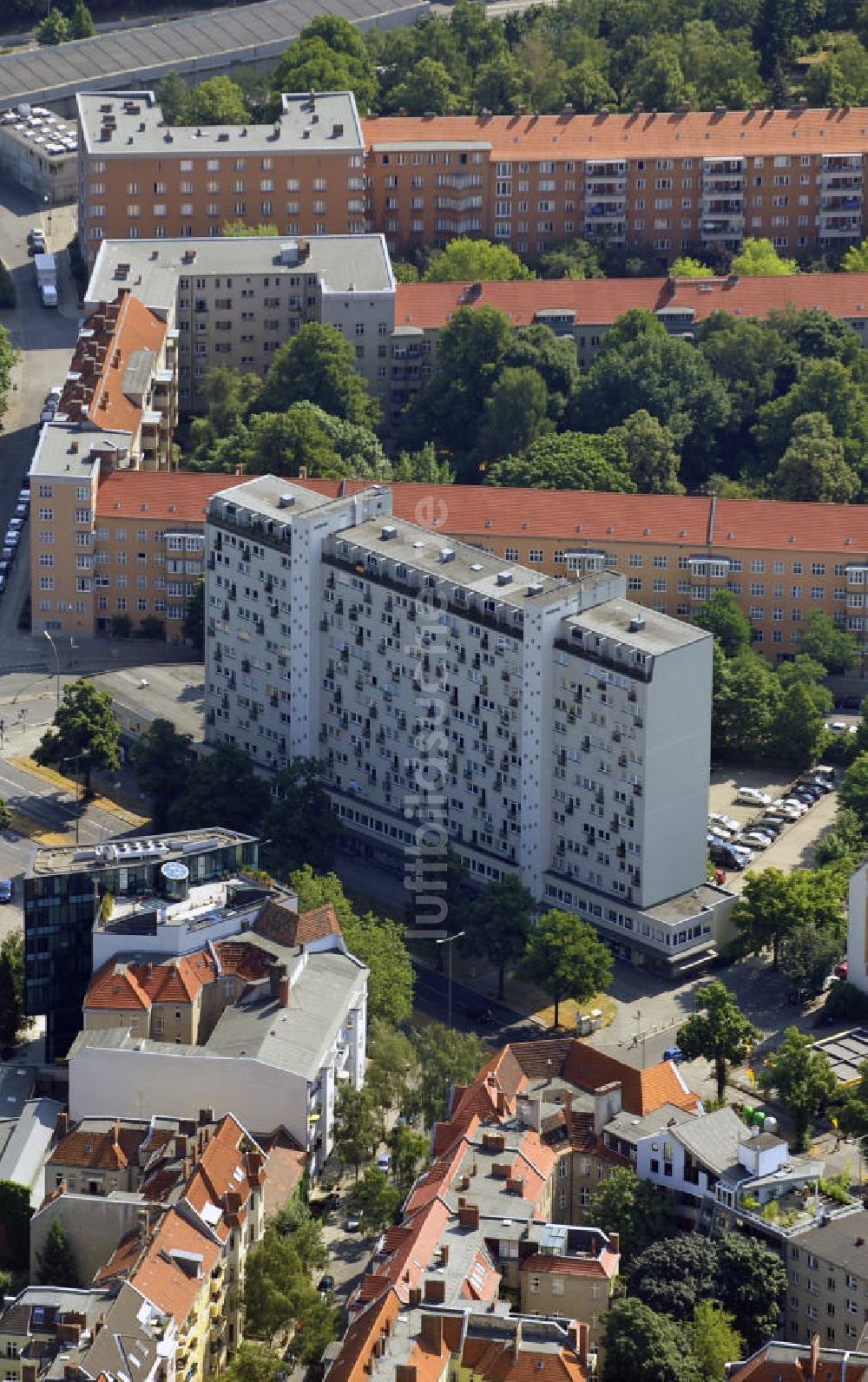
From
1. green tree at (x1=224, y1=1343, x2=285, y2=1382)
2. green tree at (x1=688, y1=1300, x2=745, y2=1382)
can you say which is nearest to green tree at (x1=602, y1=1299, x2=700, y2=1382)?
green tree at (x1=688, y1=1300, x2=745, y2=1382)

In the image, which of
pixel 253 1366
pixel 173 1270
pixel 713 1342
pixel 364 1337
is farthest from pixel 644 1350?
pixel 173 1270

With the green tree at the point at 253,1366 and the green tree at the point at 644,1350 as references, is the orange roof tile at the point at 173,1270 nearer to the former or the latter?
the green tree at the point at 253,1366

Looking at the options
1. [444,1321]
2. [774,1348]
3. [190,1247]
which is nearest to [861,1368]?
[774,1348]

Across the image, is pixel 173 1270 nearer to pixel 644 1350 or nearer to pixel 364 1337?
pixel 364 1337

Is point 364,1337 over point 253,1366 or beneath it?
over

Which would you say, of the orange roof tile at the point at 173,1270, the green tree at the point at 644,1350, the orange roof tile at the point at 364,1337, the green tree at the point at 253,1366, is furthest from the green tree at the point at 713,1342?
the orange roof tile at the point at 173,1270

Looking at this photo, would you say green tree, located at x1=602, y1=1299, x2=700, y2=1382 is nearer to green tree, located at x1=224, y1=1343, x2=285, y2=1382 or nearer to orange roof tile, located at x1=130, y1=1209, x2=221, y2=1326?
green tree, located at x1=224, y1=1343, x2=285, y2=1382
